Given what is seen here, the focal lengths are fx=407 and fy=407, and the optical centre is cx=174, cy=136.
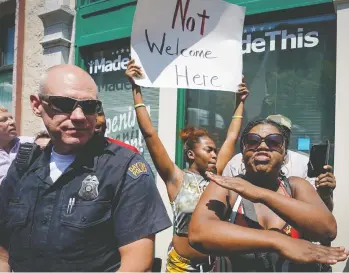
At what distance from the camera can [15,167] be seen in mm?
2002

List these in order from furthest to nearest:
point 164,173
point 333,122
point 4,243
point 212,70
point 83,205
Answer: point 333,122
point 212,70
point 164,173
point 4,243
point 83,205

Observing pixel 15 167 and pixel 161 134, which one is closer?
pixel 15 167

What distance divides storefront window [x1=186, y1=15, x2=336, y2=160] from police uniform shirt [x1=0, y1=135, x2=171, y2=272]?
10.7 feet

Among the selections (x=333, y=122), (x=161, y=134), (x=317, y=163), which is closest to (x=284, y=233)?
(x=317, y=163)

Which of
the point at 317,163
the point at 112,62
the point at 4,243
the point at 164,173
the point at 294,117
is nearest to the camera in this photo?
the point at 4,243

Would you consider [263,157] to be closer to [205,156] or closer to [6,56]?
[205,156]

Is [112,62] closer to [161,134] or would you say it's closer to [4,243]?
[161,134]

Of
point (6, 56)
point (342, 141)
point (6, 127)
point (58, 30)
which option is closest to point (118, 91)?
point (58, 30)

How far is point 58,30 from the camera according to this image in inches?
261

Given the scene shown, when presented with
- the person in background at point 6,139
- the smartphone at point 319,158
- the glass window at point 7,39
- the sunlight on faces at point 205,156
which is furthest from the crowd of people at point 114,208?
the glass window at point 7,39

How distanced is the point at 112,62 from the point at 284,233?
4.85 meters

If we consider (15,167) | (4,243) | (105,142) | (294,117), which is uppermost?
(294,117)

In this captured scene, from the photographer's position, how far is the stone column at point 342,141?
13.4 ft

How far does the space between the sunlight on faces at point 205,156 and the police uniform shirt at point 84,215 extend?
1445mm
